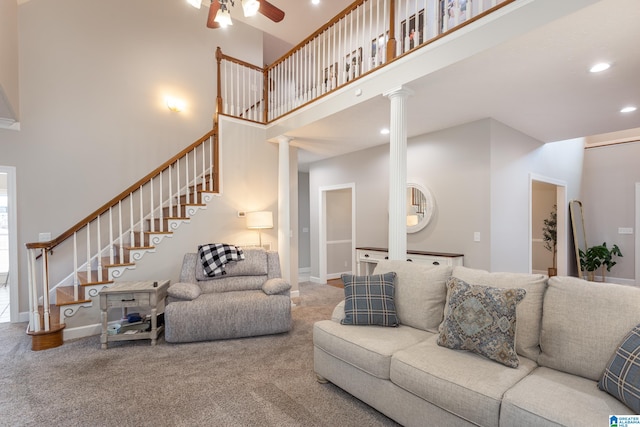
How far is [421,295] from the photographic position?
7.73ft

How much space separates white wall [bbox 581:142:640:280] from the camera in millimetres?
6074

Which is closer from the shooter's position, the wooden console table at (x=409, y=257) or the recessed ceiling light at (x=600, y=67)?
the recessed ceiling light at (x=600, y=67)

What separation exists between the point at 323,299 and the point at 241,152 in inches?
107

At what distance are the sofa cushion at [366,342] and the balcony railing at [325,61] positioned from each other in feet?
8.14

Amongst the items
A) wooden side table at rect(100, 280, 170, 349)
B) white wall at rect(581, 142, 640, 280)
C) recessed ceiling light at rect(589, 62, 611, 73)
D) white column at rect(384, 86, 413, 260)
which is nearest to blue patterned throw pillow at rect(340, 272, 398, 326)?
white column at rect(384, 86, 413, 260)

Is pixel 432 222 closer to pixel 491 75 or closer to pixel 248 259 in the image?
pixel 491 75

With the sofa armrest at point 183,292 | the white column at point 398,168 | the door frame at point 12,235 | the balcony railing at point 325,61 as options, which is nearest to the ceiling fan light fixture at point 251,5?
the balcony railing at point 325,61

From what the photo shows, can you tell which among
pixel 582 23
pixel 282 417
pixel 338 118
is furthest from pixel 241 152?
pixel 582 23

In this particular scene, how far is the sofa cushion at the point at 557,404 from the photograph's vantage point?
128 cm

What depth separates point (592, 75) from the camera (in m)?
2.85

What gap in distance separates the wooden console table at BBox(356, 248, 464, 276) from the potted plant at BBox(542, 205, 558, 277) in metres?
Answer: 3.67

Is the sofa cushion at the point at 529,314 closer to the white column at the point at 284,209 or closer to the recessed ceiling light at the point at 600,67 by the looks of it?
the recessed ceiling light at the point at 600,67

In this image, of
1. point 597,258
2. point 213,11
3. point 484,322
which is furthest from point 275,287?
point 597,258

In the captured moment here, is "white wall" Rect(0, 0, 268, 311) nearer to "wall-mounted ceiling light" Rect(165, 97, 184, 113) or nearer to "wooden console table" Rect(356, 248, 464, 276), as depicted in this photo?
"wall-mounted ceiling light" Rect(165, 97, 184, 113)
